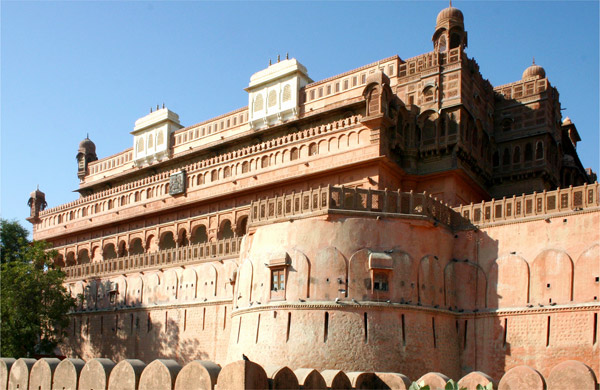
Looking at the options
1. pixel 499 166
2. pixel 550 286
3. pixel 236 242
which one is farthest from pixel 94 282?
pixel 550 286

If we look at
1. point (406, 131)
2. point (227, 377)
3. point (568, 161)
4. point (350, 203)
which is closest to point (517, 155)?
point (568, 161)

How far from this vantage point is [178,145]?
49.9 meters

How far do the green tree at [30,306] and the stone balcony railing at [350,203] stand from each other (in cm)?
1634

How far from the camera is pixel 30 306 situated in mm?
35625

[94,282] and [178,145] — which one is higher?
[178,145]

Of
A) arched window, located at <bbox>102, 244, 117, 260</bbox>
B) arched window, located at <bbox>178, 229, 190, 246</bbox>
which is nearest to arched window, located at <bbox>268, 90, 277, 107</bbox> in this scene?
arched window, located at <bbox>178, 229, 190, 246</bbox>

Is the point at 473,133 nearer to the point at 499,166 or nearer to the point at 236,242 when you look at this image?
the point at 499,166

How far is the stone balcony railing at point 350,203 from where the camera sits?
24641 millimetres

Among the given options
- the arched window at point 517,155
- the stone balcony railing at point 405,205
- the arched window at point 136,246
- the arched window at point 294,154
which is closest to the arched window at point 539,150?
the arched window at point 517,155

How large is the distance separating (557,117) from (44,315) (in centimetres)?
2906

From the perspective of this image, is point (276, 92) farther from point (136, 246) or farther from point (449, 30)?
point (136, 246)

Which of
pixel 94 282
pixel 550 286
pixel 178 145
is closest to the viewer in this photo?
pixel 550 286

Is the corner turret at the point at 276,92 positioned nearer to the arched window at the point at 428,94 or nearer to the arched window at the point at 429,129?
the arched window at the point at 428,94

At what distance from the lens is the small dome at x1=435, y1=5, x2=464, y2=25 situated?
36.5 meters
